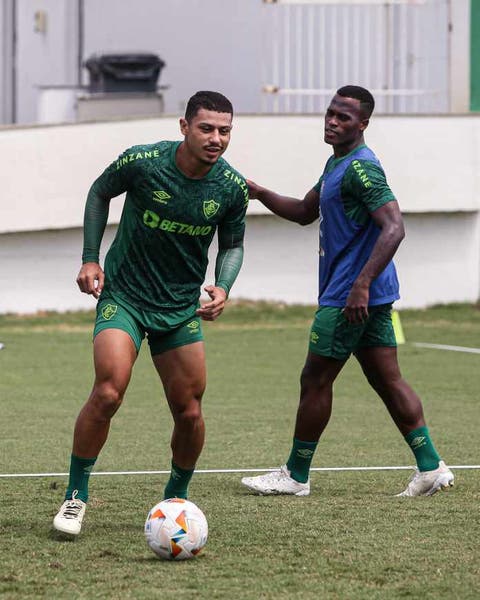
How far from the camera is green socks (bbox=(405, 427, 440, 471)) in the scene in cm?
774

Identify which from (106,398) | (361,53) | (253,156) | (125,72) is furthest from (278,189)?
(106,398)

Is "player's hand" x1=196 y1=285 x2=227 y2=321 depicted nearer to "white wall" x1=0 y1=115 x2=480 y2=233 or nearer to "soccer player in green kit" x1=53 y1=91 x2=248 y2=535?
"soccer player in green kit" x1=53 y1=91 x2=248 y2=535

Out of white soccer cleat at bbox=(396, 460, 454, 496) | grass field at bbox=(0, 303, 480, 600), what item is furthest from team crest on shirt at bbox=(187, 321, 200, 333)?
white soccer cleat at bbox=(396, 460, 454, 496)

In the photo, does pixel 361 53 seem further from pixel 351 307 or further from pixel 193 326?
pixel 193 326

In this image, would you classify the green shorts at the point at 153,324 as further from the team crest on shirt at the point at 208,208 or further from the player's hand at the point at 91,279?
the team crest on shirt at the point at 208,208

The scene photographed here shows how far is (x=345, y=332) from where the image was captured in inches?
300

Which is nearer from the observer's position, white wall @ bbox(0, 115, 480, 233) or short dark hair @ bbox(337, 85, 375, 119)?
short dark hair @ bbox(337, 85, 375, 119)

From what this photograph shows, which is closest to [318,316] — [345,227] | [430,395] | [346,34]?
A: [345,227]

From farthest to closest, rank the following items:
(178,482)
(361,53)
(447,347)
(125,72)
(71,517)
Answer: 1. (361,53)
2. (125,72)
3. (447,347)
4. (178,482)
5. (71,517)

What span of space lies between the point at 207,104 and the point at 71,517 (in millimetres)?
2022

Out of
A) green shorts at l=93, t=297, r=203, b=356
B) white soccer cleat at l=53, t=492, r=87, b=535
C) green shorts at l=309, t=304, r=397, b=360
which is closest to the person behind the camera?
white soccer cleat at l=53, t=492, r=87, b=535

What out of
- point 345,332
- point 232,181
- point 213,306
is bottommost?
point 345,332

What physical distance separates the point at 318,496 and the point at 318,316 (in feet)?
3.23

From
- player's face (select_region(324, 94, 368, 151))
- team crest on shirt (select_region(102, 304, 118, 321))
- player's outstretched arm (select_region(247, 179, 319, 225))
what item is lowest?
team crest on shirt (select_region(102, 304, 118, 321))
